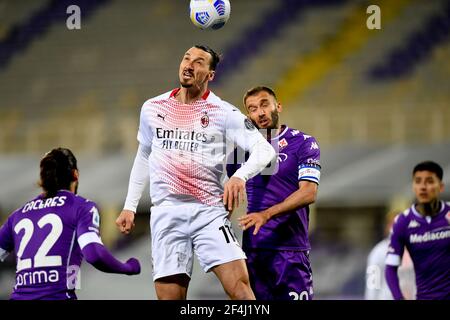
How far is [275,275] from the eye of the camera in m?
7.17

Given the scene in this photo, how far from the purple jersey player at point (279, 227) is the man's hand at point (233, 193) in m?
0.95

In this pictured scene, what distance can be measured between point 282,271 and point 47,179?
6.62ft

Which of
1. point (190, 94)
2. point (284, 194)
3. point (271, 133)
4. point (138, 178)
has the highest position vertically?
point (190, 94)

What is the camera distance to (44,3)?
23.7 metres

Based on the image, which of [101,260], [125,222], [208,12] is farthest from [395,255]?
[101,260]

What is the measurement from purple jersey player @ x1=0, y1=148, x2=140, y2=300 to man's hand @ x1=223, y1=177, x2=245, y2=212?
70cm

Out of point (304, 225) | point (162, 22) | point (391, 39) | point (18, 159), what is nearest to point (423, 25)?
point (391, 39)

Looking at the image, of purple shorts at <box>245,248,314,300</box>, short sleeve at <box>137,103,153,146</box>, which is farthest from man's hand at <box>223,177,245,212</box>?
purple shorts at <box>245,248,314,300</box>

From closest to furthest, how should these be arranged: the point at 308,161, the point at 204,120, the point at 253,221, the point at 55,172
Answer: the point at 55,172 < the point at 253,221 < the point at 204,120 < the point at 308,161

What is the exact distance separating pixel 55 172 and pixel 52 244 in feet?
1.62

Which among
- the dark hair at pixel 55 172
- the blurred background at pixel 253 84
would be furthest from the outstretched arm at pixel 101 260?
the blurred background at pixel 253 84

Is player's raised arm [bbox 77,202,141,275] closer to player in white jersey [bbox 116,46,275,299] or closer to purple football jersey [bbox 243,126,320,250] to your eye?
player in white jersey [bbox 116,46,275,299]

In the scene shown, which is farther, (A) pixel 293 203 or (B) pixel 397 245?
(B) pixel 397 245

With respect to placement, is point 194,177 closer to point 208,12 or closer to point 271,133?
point 271,133
